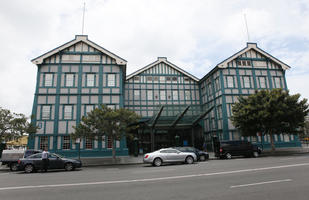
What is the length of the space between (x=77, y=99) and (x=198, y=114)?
16377 mm

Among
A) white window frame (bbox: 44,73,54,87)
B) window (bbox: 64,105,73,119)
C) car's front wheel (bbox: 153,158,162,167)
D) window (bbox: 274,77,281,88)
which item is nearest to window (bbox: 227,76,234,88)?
window (bbox: 274,77,281,88)

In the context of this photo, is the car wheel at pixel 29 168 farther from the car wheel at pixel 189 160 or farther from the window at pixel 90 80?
the window at pixel 90 80

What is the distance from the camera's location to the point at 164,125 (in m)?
30.4

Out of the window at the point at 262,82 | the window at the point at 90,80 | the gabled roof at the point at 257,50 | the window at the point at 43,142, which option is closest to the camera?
the window at the point at 43,142

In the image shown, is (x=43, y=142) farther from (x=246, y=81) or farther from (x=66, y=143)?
(x=246, y=81)

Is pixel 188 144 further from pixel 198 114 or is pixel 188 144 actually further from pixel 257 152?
pixel 257 152

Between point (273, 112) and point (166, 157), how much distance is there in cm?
1395

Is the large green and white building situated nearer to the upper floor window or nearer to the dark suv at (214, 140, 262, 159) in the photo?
the upper floor window

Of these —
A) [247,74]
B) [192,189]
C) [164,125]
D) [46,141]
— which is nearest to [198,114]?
[164,125]

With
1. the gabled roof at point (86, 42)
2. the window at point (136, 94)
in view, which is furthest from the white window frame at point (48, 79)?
the window at point (136, 94)

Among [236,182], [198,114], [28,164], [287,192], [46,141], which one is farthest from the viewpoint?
[198,114]

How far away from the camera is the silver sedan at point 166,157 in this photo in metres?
16.0

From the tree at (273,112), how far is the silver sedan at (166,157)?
10599 millimetres

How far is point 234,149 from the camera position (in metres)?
21.6
